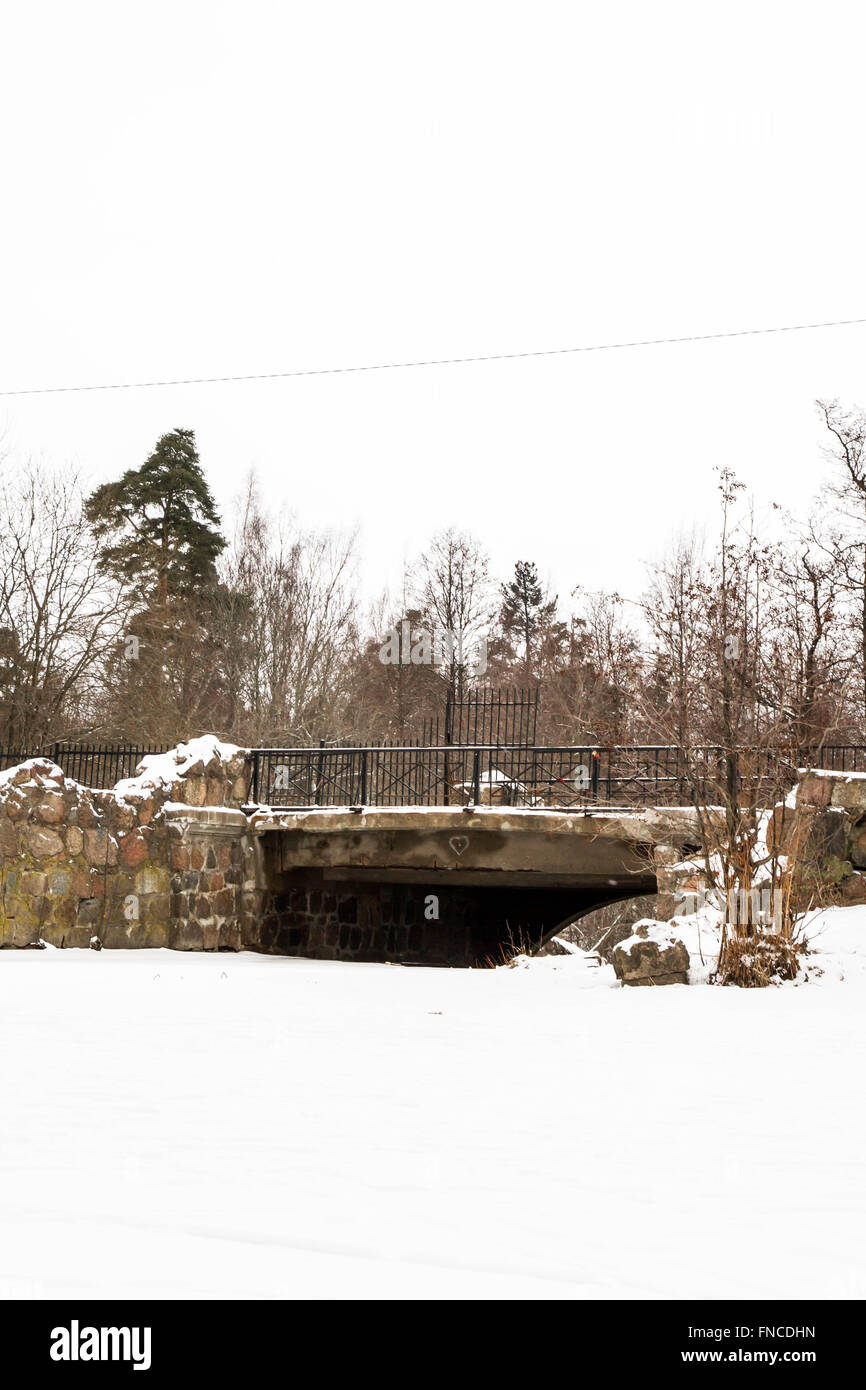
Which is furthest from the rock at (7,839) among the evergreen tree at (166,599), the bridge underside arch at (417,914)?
the evergreen tree at (166,599)

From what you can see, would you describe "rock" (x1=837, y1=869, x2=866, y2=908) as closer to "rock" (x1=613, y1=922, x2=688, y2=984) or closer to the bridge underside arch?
"rock" (x1=613, y1=922, x2=688, y2=984)

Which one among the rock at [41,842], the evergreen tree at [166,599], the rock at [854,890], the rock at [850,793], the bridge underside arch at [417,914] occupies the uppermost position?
the evergreen tree at [166,599]

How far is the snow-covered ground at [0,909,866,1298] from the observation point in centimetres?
305

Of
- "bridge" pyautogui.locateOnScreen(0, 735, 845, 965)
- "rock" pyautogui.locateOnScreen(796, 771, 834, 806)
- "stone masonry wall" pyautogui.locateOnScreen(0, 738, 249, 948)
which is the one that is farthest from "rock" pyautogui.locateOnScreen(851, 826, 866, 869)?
"stone masonry wall" pyautogui.locateOnScreen(0, 738, 249, 948)

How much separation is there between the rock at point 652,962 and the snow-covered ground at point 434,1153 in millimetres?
1300

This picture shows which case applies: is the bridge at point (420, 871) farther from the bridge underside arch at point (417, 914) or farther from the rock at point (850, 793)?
the rock at point (850, 793)

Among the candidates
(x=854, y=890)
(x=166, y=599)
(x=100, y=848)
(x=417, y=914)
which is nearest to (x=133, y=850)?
(x=100, y=848)

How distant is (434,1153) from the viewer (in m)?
4.20

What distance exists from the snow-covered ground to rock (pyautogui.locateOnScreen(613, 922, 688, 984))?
130 centimetres

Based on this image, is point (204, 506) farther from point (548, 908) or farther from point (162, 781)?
point (162, 781)

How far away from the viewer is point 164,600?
32.6 meters

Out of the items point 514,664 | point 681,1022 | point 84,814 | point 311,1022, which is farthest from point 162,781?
point 514,664

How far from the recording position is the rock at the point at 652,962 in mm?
9586

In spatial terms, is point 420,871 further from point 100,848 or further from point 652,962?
point 652,962
